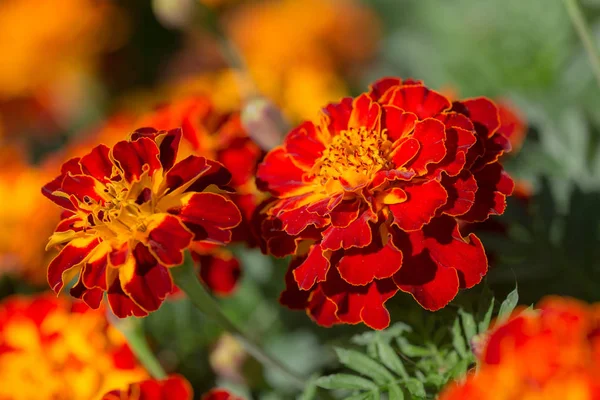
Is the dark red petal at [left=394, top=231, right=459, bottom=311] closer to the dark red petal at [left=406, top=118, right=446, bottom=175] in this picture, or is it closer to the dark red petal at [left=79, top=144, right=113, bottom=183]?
the dark red petal at [left=406, top=118, right=446, bottom=175]

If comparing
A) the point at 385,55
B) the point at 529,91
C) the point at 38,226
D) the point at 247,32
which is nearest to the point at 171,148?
the point at 38,226

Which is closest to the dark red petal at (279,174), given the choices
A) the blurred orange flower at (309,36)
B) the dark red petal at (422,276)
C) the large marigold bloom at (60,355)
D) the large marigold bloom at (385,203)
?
the large marigold bloom at (385,203)

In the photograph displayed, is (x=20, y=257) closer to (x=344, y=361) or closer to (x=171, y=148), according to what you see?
(x=171, y=148)

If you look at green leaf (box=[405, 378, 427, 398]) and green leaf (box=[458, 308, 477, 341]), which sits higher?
green leaf (box=[458, 308, 477, 341])

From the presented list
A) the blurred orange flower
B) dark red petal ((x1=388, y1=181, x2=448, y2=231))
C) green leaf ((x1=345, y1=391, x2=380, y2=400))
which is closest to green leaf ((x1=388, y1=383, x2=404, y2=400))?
green leaf ((x1=345, y1=391, x2=380, y2=400))

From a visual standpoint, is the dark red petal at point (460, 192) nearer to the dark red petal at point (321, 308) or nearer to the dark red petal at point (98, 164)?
the dark red petal at point (321, 308)

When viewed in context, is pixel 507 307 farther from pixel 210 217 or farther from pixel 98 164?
pixel 98 164
